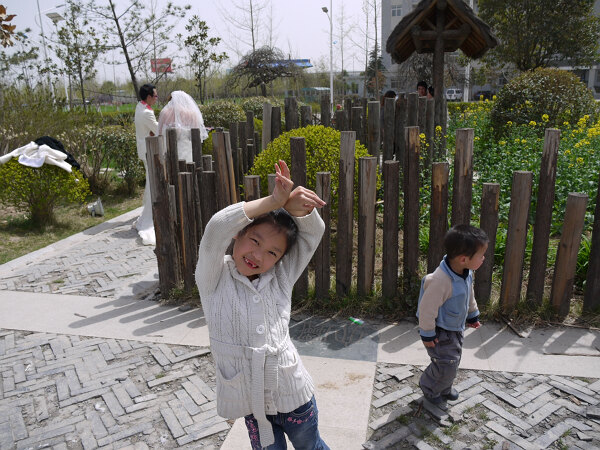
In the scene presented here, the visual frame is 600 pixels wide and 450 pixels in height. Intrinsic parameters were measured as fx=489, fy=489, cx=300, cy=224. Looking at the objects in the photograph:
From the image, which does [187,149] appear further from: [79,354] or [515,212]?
[515,212]

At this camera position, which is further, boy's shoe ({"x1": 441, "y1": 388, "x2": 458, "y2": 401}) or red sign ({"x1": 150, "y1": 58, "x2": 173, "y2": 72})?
red sign ({"x1": 150, "y1": 58, "x2": 173, "y2": 72})

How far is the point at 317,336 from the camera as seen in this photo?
11.5ft

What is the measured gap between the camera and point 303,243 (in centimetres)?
195

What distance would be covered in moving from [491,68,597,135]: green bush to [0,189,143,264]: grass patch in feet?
21.1

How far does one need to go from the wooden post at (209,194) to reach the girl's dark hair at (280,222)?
223 cm

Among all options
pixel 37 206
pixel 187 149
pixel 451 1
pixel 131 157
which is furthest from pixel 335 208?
pixel 131 157

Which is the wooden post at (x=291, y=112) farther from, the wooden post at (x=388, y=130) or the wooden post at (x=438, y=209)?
the wooden post at (x=438, y=209)

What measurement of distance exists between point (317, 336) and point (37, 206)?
17.3 feet

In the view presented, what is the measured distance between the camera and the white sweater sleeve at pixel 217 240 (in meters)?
1.75

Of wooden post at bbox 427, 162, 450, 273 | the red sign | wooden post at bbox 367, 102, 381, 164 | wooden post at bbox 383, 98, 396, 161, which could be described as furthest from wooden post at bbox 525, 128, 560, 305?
the red sign

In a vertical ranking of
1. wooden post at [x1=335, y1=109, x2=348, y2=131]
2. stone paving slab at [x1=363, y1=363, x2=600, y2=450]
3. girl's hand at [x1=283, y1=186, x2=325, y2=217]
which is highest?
wooden post at [x1=335, y1=109, x2=348, y2=131]

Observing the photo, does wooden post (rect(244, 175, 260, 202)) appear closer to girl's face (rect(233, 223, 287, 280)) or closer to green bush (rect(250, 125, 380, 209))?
green bush (rect(250, 125, 380, 209))

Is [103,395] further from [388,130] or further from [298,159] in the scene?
[388,130]

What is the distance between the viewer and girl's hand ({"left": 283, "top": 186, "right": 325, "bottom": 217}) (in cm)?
173
